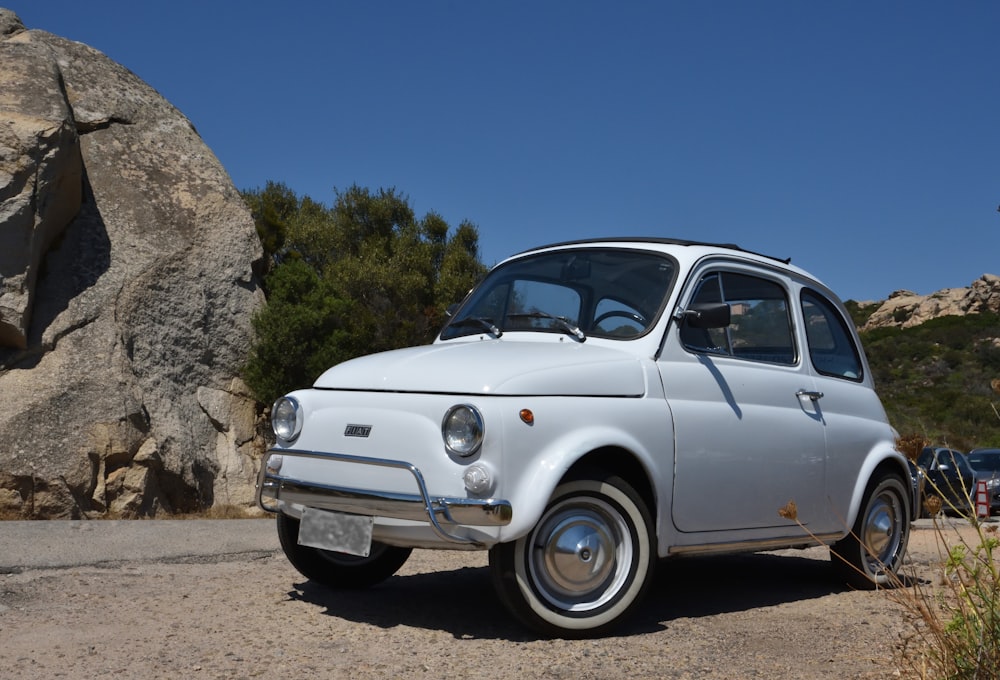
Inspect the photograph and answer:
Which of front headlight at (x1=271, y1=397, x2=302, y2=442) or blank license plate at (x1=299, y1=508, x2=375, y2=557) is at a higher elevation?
front headlight at (x1=271, y1=397, x2=302, y2=442)

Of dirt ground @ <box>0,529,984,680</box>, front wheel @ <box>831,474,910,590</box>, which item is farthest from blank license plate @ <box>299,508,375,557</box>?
front wheel @ <box>831,474,910,590</box>

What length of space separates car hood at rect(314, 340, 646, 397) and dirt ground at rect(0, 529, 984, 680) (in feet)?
3.70

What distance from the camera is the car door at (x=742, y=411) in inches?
212

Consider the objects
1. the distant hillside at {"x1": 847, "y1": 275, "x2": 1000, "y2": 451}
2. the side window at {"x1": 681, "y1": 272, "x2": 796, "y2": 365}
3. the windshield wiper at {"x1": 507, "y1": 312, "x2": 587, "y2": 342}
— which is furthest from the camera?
the distant hillside at {"x1": 847, "y1": 275, "x2": 1000, "y2": 451}

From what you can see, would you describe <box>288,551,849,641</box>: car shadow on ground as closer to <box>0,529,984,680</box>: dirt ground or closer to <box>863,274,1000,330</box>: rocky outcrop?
<box>0,529,984,680</box>: dirt ground

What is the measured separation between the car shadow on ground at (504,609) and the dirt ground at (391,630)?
0.05 ft

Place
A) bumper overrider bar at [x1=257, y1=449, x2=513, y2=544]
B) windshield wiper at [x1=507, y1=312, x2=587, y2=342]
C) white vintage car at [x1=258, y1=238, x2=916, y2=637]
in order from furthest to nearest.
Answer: windshield wiper at [x1=507, y1=312, x2=587, y2=342] → white vintage car at [x1=258, y1=238, x2=916, y2=637] → bumper overrider bar at [x1=257, y1=449, x2=513, y2=544]

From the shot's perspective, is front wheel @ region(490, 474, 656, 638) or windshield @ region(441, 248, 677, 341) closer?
front wheel @ region(490, 474, 656, 638)

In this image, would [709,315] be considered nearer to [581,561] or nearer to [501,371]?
[501,371]

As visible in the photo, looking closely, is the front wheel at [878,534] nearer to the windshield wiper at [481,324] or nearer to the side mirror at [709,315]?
the side mirror at [709,315]

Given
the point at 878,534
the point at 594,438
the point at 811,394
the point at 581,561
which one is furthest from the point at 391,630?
the point at 878,534

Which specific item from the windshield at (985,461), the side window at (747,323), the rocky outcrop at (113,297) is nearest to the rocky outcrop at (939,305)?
the windshield at (985,461)

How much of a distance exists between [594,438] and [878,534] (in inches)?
113

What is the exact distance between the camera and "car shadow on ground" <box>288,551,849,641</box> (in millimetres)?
5180
